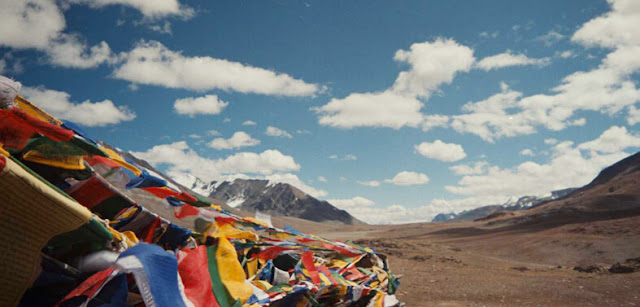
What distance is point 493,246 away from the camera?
26.5m

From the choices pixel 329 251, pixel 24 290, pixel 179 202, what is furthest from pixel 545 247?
pixel 24 290

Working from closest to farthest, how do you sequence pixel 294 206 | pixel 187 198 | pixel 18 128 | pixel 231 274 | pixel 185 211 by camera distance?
1. pixel 18 128
2. pixel 231 274
3. pixel 187 198
4. pixel 185 211
5. pixel 294 206

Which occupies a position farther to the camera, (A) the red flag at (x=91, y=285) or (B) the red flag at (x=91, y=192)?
(B) the red flag at (x=91, y=192)

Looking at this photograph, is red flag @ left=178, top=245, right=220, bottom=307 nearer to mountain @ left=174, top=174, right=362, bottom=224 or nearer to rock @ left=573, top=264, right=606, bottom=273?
rock @ left=573, top=264, right=606, bottom=273

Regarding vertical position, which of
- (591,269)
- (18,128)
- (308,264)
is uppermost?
(18,128)

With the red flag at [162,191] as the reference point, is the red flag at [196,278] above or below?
below

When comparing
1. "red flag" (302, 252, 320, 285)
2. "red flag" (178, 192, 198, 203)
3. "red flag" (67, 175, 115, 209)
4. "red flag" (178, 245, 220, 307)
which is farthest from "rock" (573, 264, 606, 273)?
"red flag" (67, 175, 115, 209)

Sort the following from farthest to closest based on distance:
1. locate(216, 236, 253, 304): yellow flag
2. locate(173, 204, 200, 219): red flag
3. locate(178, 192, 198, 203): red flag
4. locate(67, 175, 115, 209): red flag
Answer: locate(173, 204, 200, 219): red flag, locate(178, 192, 198, 203): red flag, locate(67, 175, 115, 209): red flag, locate(216, 236, 253, 304): yellow flag

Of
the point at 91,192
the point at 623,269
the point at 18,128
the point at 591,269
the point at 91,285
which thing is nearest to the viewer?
the point at 91,285

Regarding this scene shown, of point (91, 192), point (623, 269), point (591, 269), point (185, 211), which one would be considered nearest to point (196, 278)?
point (91, 192)

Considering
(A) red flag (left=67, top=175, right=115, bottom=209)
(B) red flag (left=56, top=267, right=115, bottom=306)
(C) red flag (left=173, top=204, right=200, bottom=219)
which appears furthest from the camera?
(C) red flag (left=173, top=204, right=200, bottom=219)

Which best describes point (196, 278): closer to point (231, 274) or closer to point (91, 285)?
point (231, 274)

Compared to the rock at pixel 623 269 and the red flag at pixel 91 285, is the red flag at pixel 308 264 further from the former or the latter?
the rock at pixel 623 269

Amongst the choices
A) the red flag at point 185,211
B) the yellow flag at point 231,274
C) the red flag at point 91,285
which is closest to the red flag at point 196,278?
the yellow flag at point 231,274
